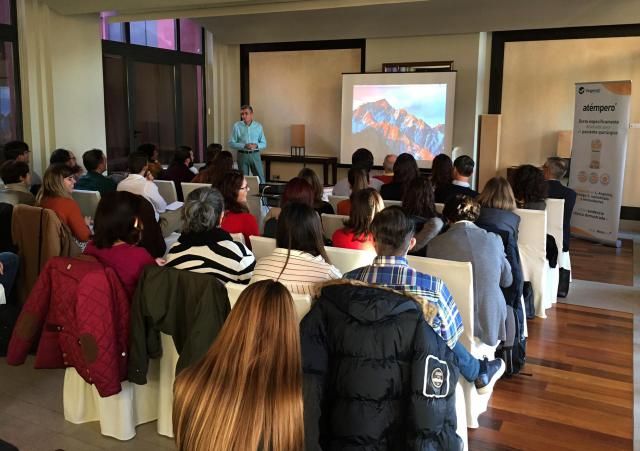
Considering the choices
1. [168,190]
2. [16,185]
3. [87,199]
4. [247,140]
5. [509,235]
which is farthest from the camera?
[247,140]

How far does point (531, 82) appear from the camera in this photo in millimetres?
8633

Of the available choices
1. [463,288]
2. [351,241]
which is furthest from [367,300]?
[351,241]

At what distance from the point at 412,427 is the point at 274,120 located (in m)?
9.36

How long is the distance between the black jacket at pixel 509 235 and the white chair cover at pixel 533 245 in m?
0.31

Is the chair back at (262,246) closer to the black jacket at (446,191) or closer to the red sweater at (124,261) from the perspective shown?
the red sweater at (124,261)

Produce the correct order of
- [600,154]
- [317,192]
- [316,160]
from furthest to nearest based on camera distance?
[316,160] → [600,154] → [317,192]

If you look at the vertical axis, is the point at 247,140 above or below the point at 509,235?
above

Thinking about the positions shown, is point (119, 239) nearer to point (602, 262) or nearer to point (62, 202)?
point (62, 202)

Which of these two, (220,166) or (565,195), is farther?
(565,195)

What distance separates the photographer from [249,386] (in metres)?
1.34

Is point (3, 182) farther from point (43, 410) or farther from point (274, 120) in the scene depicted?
point (274, 120)

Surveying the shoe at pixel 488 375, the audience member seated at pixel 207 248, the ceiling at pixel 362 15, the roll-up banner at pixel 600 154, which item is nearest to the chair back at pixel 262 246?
the audience member seated at pixel 207 248

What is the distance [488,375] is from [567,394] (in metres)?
0.76

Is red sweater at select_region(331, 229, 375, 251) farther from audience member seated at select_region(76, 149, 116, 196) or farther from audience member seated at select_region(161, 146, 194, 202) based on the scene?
audience member seated at select_region(161, 146, 194, 202)
